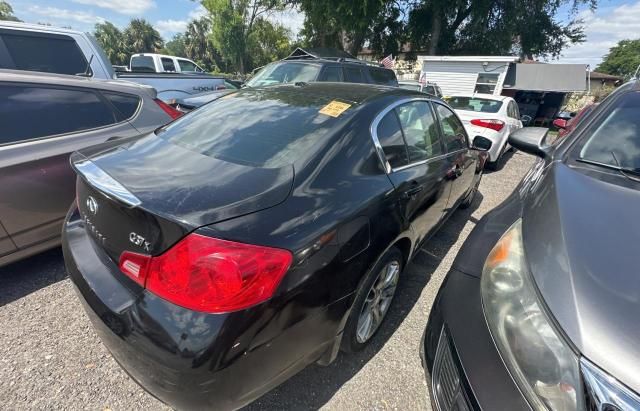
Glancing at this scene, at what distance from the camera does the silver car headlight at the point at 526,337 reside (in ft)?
3.13

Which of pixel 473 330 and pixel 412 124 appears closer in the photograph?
pixel 473 330

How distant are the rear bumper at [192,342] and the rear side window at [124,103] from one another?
6.77ft

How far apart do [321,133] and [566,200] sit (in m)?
1.27

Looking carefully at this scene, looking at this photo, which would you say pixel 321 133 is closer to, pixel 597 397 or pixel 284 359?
pixel 284 359

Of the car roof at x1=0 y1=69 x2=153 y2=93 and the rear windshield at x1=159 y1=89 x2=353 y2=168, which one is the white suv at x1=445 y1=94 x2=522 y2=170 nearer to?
the rear windshield at x1=159 y1=89 x2=353 y2=168

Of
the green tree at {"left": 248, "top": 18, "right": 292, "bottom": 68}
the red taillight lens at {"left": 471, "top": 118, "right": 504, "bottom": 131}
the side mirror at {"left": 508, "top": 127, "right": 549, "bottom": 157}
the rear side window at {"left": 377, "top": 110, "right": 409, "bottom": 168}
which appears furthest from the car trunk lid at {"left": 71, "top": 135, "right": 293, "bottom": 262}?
the green tree at {"left": 248, "top": 18, "right": 292, "bottom": 68}

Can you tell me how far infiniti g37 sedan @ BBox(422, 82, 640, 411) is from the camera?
0.92 meters

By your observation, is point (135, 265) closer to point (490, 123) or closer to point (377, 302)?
point (377, 302)

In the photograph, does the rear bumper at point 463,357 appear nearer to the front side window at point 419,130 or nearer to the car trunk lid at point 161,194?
the car trunk lid at point 161,194

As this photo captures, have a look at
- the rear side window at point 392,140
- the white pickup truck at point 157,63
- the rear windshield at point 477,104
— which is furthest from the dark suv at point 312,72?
the white pickup truck at point 157,63

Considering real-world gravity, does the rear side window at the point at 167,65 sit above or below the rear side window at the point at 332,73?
below

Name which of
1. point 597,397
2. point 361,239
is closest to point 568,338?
point 597,397

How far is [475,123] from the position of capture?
6.23m

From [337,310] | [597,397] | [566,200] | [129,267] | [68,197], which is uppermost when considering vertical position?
[566,200]
